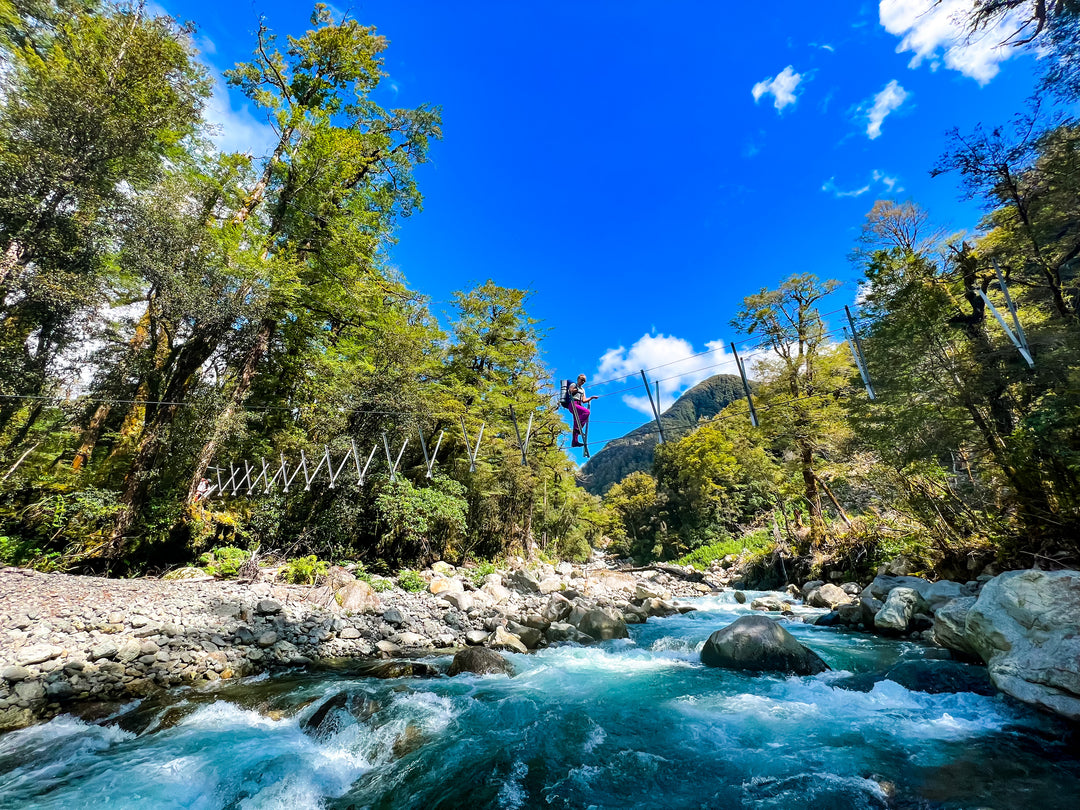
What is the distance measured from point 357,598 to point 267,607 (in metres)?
1.80

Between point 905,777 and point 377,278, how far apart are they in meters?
15.6

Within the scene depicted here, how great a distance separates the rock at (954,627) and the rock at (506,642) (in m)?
6.74

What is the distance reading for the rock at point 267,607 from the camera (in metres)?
7.35

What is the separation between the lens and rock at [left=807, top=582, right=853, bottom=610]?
10.2m

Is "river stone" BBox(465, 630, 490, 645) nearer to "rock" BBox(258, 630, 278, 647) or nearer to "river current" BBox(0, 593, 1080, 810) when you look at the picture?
"river current" BBox(0, 593, 1080, 810)

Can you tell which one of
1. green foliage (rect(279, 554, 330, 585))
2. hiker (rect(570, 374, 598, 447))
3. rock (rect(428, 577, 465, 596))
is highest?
hiker (rect(570, 374, 598, 447))

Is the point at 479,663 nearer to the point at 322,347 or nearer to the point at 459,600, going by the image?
the point at 459,600

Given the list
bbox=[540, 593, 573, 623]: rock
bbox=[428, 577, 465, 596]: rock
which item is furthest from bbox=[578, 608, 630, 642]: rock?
bbox=[428, 577, 465, 596]: rock

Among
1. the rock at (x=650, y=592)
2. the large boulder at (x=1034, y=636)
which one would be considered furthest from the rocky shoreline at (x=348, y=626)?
the rock at (x=650, y=592)

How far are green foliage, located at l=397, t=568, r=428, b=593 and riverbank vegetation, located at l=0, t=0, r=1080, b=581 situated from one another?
1663 mm

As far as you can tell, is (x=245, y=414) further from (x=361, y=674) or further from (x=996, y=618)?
(x=996, y=618)

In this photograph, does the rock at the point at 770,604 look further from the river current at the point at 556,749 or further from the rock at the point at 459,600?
the rock at the point at 459,600

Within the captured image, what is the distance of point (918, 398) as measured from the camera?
774 centimetres

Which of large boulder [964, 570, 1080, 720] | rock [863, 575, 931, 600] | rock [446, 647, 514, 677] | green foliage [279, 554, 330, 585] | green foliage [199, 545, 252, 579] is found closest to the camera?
large boulder [964, 570, 1080, 720]
